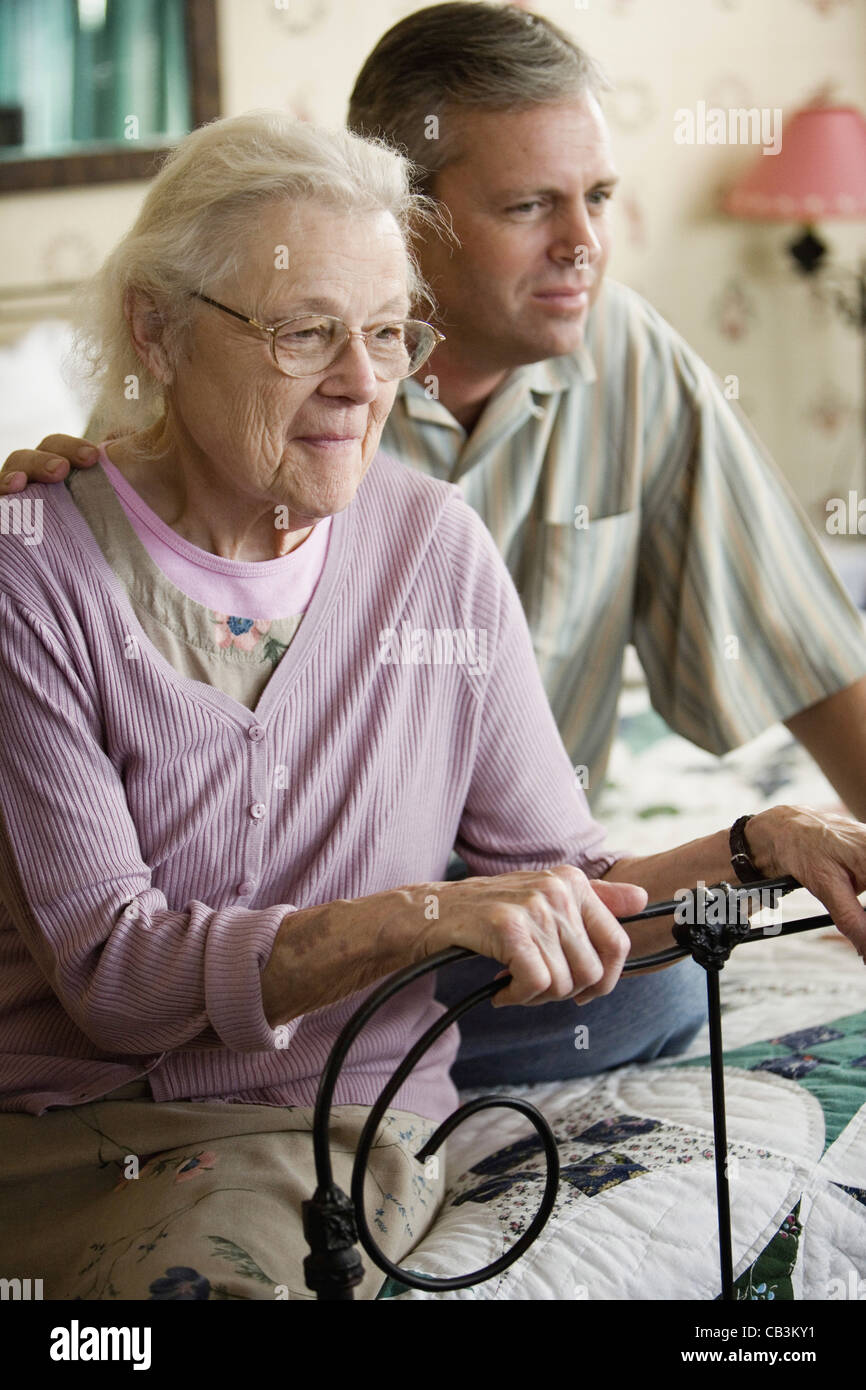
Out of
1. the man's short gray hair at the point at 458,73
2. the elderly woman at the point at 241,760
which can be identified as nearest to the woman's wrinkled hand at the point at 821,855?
the elderly woman at the point at 241,760

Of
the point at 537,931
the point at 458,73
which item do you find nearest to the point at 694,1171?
the point at 537,931

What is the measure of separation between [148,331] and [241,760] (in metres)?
0.35

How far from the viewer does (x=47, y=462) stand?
3.81 feet

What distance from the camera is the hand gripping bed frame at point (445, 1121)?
0.75 m

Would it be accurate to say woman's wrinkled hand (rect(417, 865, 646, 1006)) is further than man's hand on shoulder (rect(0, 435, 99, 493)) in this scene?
No

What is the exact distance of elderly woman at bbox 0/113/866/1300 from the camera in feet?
3.24

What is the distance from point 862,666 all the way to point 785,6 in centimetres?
270

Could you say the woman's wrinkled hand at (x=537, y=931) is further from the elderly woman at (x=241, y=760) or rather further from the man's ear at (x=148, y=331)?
the man's ear at (x=148, y=331)

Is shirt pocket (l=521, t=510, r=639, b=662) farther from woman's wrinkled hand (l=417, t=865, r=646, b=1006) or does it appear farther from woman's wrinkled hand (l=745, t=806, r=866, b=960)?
woman's wrinkled hand (l=417, t=865, r=646, b=1006)

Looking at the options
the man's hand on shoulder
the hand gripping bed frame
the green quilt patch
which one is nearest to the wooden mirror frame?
the man's hand on shoulder

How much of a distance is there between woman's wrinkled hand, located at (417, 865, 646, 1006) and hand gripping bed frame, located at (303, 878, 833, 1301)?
2cm

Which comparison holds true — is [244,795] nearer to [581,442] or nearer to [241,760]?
[241,760]
